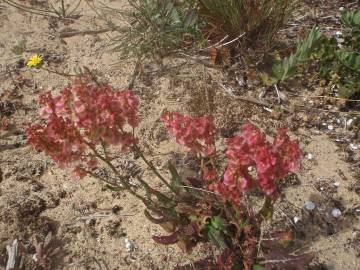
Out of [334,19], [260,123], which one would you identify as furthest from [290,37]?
[260,123]

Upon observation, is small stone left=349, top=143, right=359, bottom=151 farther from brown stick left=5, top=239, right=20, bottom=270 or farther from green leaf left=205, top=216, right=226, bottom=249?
brown stick left=5, top=239, right=20, bottom=270

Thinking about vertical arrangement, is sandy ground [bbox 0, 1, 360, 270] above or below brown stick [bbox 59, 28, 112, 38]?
below

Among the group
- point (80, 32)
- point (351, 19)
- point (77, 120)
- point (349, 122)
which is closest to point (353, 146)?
point (349, 122)

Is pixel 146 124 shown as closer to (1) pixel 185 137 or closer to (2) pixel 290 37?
(1) pixel 185 137

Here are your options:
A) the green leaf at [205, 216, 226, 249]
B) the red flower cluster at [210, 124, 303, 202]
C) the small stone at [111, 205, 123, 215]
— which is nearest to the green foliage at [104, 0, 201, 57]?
the small stone at [111, 205, 123, 215]

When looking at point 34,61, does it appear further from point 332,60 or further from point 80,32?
point 332,60

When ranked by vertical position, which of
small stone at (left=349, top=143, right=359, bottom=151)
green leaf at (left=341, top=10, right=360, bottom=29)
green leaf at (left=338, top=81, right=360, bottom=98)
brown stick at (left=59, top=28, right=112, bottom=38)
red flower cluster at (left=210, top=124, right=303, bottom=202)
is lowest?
small stone at (left=349, top=143, right=359, bottom=151)
